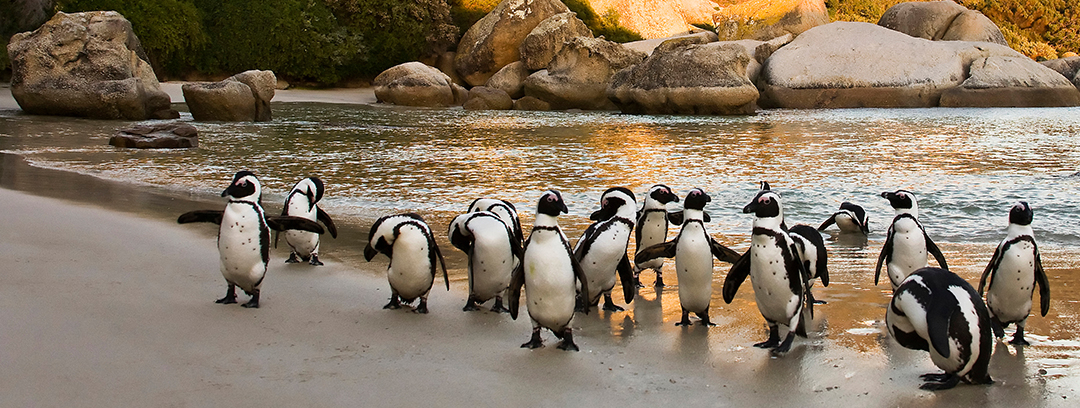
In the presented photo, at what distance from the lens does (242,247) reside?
3.83m

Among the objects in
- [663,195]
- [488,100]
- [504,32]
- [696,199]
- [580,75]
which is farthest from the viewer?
[504,32]

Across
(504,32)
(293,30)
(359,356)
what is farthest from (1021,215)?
(293,30)

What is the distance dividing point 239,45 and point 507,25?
879cm

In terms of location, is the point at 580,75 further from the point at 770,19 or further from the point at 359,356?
the point at 359,356

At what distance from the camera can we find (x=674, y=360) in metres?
3.22

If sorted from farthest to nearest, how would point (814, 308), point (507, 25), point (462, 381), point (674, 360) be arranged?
point (507, 25) → point (814, 308) → point (674, 360) → point (462, 381)

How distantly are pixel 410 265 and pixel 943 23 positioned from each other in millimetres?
29792

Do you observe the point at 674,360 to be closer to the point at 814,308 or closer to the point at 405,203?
the point at 814,308

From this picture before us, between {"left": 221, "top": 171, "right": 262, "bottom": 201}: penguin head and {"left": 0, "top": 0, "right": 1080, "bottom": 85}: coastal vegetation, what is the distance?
23.5 metres

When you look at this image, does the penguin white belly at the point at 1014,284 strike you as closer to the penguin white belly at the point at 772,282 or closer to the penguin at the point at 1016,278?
the penguin at the point at 1016,278

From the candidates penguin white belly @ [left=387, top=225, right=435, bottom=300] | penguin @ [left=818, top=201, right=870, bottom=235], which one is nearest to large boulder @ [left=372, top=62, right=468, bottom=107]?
penguin @ [left=818, top=201, right=870, bottom=235]

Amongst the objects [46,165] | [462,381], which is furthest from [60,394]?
[46,165]

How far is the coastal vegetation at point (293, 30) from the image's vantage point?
25031mm

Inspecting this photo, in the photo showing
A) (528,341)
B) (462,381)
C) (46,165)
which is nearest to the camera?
(462,381)
